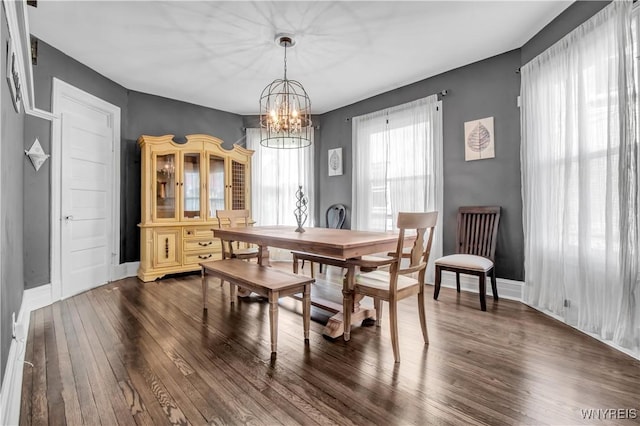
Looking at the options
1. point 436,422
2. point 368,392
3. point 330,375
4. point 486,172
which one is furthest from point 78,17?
point 486,172

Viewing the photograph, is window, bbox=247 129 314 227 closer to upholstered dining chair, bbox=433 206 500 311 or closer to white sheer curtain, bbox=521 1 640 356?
upholstered dining chair, bbox=433 206 500 311

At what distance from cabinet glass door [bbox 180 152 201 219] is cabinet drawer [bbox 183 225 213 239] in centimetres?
17

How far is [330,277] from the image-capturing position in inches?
162

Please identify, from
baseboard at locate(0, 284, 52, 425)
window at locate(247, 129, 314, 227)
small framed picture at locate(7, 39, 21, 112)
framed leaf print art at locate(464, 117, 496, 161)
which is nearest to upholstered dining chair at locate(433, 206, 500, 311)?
framed leaf print art at locate(464, 117, 496, 161)

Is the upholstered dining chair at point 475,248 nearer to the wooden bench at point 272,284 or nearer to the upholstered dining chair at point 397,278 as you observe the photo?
the upholstered dining chair at point 397,278

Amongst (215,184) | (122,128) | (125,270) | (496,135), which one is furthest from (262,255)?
(496,135)

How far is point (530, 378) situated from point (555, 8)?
2836mm

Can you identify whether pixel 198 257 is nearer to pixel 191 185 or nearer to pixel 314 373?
pixel 191 185

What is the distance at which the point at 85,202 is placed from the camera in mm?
3586

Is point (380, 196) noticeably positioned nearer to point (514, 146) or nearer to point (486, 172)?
point (486, 172)

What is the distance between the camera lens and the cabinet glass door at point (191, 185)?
423cm

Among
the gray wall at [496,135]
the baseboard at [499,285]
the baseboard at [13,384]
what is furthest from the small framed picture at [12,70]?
the baseboard at [499,285]

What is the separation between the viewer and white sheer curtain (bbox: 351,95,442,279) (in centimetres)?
379

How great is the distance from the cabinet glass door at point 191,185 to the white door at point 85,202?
0.88 meters
